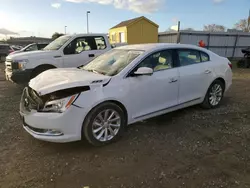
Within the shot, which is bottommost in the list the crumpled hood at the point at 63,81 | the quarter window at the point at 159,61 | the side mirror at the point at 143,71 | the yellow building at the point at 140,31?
the crumpled hood at the point at 63,81

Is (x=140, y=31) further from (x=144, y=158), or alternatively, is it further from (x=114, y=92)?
(x=144, y=158)

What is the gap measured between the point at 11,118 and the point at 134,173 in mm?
3289

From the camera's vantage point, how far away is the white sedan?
3.36 metres

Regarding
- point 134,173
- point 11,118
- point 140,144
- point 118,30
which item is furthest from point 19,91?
point 118,30

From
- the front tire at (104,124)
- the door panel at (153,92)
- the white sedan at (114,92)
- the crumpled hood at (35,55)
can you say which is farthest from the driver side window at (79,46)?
the front tire at (104,124)

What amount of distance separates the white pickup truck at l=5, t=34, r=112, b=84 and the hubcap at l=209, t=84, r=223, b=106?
369 centimetres

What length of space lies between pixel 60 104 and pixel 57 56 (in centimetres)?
451

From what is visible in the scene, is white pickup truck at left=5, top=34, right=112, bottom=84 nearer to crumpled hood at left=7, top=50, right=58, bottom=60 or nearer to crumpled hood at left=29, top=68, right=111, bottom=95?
crumpled hood at left=7, top=50, right=58, bottom=60

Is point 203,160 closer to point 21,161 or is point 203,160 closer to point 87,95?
point 87,95

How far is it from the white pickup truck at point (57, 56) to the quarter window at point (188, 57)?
10.5 ft

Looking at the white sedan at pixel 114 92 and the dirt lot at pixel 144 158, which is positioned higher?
the white sedan at pixel 114 92

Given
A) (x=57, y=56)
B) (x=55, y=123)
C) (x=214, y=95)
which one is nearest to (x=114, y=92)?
(x=55, y=123)

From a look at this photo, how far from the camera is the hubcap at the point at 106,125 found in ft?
11.8

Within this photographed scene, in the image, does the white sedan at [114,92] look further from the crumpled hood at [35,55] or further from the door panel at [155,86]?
the crumpled hood at [35,55]
